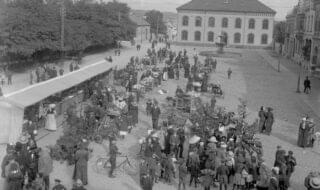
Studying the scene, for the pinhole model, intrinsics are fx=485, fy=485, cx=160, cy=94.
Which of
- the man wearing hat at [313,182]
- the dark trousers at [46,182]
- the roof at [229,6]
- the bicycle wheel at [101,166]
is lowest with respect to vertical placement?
the bicycle wheel at [101,166]

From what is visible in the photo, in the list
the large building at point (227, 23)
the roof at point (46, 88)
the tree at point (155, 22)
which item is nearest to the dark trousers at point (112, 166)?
the roof at point (46, 88)

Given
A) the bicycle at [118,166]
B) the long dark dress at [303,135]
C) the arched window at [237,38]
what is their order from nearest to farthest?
the bicycle at [118,166]
the long dark dress at [303,135]
the arched window at [237,38]

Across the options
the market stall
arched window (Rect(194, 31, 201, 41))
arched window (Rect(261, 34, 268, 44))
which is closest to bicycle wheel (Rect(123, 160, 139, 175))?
the market stall

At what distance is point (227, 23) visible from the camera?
87438mm

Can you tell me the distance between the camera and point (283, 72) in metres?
49.0

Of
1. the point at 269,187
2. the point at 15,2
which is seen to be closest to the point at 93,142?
the point at 269,187

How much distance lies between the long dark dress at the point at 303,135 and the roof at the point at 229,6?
6901 centimetres

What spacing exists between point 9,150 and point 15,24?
26.2 metres

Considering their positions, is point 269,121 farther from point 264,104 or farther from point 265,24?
point 265,24

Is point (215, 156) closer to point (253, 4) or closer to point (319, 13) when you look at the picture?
point (319, 13)

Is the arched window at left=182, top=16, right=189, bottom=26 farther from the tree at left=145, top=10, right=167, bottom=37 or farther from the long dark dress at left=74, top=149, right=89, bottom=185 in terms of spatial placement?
the long dark dress at left=74, top=149, right=89, bottom=185

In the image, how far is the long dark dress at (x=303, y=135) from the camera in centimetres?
1981

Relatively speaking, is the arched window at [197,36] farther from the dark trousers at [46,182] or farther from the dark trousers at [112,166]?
the dark trousers at [46,182]

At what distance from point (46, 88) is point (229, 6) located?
7096 centimetres
